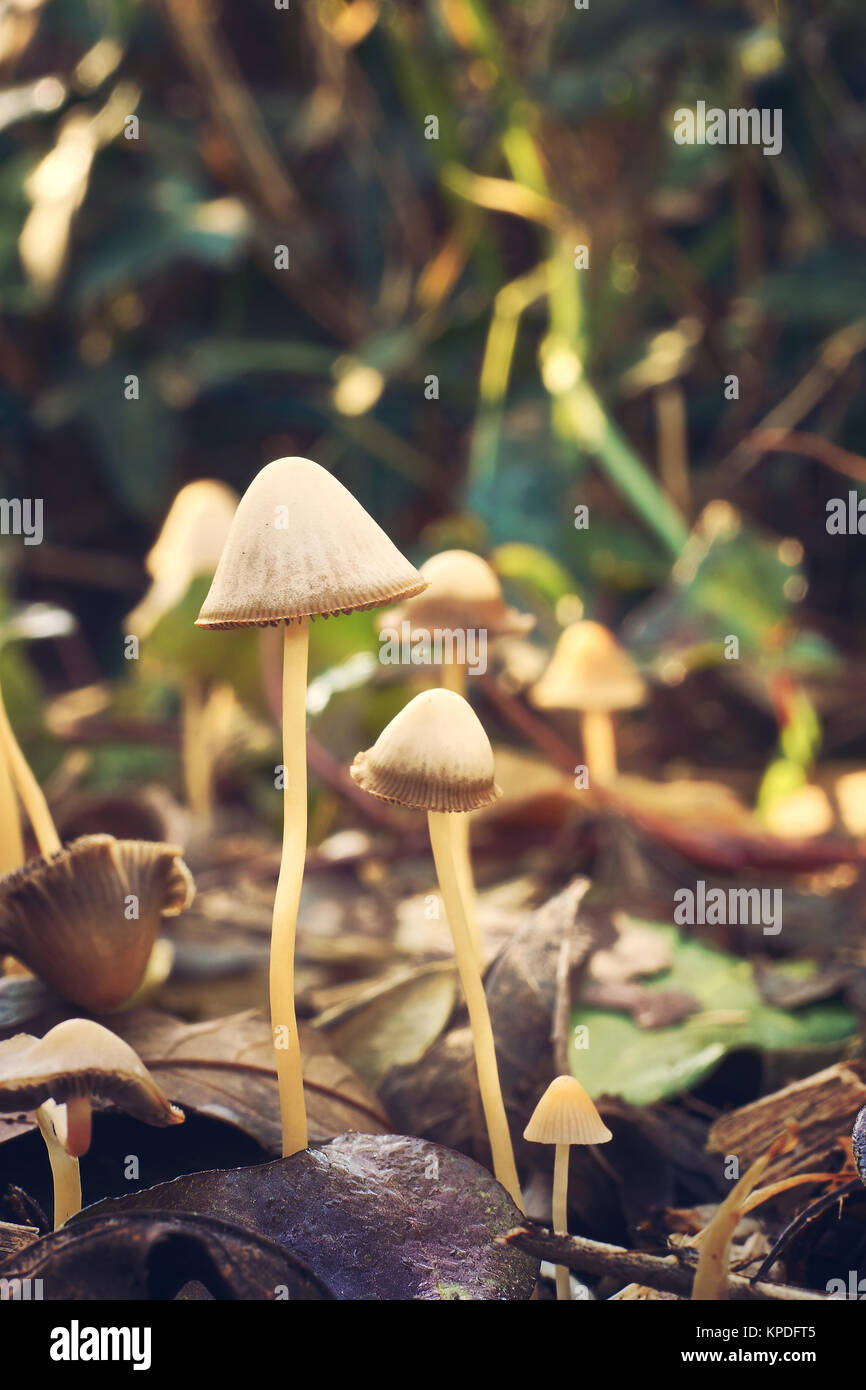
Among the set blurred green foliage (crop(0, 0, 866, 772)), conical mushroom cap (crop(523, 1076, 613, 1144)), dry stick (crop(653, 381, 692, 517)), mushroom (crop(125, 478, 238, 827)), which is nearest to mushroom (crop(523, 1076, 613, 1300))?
conical mushroom cap (crop(523, 1076, 613, 1144))

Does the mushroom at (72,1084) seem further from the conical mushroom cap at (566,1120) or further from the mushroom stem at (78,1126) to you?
the conical mushroom cap at (566,1120)

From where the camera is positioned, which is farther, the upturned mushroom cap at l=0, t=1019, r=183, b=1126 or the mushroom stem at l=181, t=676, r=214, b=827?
the mushroom stem at l=181, t=676, r=214, b=827

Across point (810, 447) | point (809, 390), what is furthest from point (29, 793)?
point (809, 390)

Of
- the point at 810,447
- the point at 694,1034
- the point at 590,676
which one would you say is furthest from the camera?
the point at 810,447

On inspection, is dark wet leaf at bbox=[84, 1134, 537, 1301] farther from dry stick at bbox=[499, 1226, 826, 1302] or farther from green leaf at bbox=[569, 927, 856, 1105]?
green leaf at bbox=[569, 927, 856, 1105]

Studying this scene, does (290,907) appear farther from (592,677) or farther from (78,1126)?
(592,677)

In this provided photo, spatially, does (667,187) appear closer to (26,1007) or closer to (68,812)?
(68,812)
